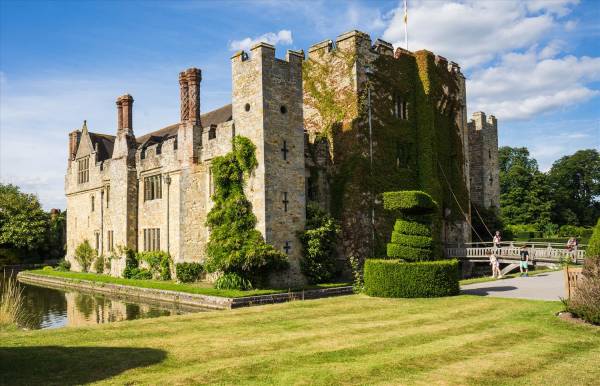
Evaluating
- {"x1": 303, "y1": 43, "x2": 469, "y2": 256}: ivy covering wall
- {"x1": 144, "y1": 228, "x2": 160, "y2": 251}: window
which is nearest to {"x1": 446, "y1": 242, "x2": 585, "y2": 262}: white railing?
{"x1": 303, "y1": 43, "x2": 469, "y2": 256}: ivy covering wall

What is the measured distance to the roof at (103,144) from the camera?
41100 mm

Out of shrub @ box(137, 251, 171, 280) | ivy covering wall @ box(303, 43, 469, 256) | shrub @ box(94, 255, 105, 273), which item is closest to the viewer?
ivy covering wall @ box(303, 43, 469, 256)

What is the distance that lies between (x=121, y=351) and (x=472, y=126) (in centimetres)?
3957

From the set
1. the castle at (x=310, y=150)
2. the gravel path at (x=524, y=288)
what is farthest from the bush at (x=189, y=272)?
the gravel path at (x=524, y=288)

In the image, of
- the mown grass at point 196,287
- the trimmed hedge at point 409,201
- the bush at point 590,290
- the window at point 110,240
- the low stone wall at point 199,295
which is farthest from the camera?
the window at point 110,240

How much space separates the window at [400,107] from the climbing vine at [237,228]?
10.0 m

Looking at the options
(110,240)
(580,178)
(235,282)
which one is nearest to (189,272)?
(235,282)

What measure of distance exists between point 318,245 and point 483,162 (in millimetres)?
24233

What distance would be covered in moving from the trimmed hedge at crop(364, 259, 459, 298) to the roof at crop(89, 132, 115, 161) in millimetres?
28945

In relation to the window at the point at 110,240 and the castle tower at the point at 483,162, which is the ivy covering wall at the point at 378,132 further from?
the window at the point at 110,240

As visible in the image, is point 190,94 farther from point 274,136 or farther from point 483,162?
point 483,162

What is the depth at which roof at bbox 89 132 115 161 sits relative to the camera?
135 feet

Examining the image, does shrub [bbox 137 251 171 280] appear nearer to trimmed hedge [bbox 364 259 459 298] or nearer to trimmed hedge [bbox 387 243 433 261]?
trimmed hedge [bbox 364 259 459 298]

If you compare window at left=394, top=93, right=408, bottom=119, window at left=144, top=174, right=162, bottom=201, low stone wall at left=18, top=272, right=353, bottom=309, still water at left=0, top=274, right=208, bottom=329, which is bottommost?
still water at left=0, top=274, right=208, bottom=329
